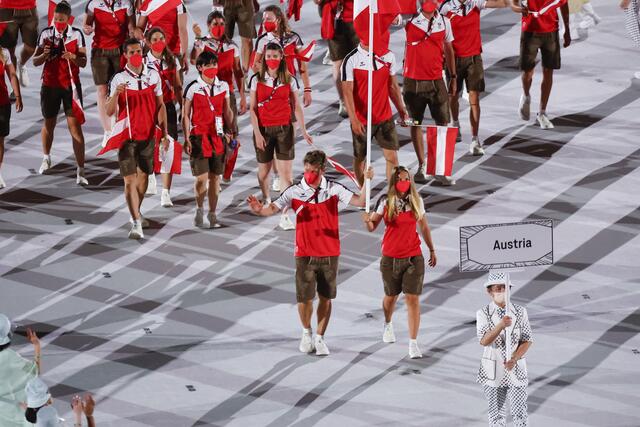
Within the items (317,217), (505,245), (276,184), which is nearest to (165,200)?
(276,184)

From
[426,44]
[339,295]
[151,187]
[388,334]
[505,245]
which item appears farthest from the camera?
[151,187]

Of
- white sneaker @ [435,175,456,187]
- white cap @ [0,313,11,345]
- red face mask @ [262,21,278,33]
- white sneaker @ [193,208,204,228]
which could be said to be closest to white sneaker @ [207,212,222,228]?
white sneaker @ [193,208,204,228]

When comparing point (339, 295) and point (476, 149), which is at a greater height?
point (476, 149)

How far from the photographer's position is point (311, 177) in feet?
50.8

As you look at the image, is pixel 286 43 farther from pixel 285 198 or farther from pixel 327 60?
pixel 285 198

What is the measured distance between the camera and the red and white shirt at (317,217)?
15516 mm

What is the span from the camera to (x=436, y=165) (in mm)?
18688

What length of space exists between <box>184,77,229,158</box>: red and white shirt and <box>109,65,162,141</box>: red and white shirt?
367mm

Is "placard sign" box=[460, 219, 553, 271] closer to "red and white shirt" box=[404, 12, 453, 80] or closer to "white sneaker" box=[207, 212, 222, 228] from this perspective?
"white sneaker" box=[207, 212, 222, 228]

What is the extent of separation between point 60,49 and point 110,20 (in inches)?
40.9

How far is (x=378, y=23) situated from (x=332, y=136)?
286 cm

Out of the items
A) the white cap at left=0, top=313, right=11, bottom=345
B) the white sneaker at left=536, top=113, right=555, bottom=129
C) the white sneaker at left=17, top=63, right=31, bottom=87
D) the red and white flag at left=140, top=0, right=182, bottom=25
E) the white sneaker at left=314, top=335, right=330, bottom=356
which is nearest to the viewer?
the white cap at left=0, top=313, right=11, bottom=345

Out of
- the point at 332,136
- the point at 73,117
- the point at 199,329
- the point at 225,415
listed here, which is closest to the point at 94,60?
the point at 73,117

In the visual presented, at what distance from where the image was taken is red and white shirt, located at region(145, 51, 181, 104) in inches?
727
